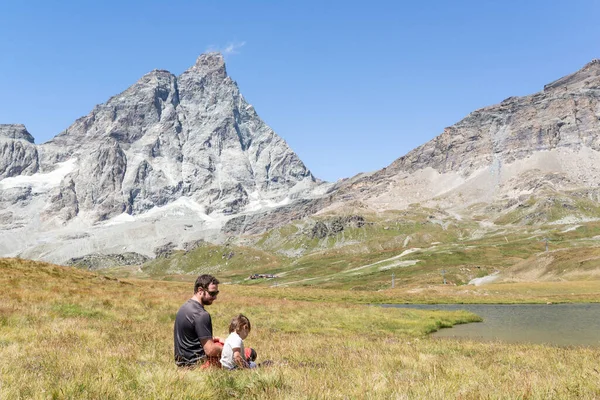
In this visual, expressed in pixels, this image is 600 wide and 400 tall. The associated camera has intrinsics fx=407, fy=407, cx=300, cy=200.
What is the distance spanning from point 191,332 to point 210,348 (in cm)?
63

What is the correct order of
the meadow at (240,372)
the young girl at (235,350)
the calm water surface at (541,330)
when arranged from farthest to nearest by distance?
the calm water surface at (541,330)
the young girl at (235,350)
the meadow at (240,372)

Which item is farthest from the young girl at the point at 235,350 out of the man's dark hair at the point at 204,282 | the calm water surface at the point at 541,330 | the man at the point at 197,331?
the calm water surface at the point at 541,330

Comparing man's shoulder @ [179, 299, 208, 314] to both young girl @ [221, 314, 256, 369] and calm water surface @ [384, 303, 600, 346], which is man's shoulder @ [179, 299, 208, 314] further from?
calm water surface @ [384, 303, 600, 346]

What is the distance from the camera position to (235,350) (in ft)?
29.1

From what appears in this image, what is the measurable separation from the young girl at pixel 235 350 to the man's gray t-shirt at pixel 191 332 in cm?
50

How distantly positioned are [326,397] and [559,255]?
12852 cm

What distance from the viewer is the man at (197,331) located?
9.00 metres

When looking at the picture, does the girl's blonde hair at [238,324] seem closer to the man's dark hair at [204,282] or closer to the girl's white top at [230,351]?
the girl's white top at [230,351]

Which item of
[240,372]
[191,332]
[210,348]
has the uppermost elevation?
[191,332]

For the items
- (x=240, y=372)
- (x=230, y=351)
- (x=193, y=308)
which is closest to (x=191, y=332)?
(x=193, y=308)

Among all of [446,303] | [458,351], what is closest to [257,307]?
[458,351]

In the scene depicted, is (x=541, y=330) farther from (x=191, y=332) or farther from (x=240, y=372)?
(x=240, y=372)

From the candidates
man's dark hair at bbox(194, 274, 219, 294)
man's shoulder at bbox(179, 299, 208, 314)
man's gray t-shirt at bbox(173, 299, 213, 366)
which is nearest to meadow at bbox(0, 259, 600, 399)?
man's gray t-shirt at bbox(173, 299, 213, 366)

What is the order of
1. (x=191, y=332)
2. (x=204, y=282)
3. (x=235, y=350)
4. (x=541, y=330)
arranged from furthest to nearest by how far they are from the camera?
1. (x=541, y=330)
2. (x=204, y=282)
3. (x=191, y=332)
4. (x=235, y=350)
